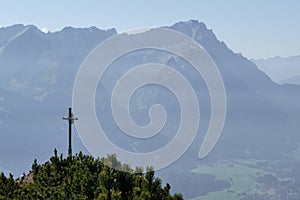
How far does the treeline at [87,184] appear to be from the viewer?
21.0m

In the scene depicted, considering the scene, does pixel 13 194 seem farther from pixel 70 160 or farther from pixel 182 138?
pixel 182 138

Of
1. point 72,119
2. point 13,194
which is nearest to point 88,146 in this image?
point 13,194

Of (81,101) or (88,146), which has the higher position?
(81,101)

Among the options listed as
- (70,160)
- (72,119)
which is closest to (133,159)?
(70,160)

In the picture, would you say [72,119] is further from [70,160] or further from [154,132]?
[154,132]

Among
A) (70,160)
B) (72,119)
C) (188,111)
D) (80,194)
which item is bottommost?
(80,194)

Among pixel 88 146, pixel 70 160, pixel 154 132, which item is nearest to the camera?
pixel 88 146

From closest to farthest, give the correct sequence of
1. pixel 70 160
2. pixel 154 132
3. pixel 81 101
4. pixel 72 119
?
pixel 81 101 → pixel 154 132 → pixel 70 160 → pixel 72 119

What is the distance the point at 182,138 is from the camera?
68.6ft

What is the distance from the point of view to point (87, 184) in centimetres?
2328

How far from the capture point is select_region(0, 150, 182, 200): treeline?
69.1 feet

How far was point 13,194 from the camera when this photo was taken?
22.3 m

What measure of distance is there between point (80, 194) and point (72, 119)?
30.1 ft

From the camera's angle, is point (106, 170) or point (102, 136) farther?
point (106, 170)
